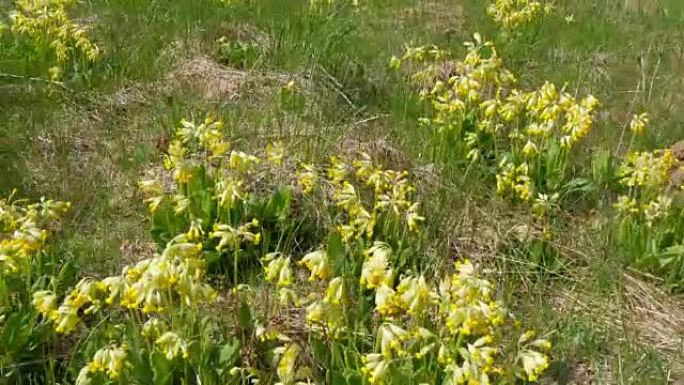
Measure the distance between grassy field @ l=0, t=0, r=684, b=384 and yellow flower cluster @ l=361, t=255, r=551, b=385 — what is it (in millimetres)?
259

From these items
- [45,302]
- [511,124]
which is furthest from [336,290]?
[511,124]

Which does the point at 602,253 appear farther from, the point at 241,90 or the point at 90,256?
the point at 241,90

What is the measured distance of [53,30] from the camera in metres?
6.17

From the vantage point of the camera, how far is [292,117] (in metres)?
5.66

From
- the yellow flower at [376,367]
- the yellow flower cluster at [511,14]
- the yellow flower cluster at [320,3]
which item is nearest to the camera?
the yellow flower at [376,367]

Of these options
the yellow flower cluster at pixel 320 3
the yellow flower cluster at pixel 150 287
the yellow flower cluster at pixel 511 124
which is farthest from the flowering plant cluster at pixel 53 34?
the yellow flower cluster at pixel 150 287

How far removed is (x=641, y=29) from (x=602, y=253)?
5.56 metres

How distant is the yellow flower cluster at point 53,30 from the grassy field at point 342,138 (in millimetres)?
119

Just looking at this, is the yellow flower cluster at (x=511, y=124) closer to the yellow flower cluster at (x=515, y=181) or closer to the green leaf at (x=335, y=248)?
the yellow flower cluster at (x=515, y=181)

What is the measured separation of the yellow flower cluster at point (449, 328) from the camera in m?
Answer: 2.70

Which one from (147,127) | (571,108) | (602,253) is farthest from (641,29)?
(147,127)

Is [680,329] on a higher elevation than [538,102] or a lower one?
lower

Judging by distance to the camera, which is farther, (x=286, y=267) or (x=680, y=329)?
(x=680, y=329)

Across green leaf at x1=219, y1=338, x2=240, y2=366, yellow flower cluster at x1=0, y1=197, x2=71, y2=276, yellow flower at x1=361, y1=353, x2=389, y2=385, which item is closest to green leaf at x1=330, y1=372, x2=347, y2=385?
yellow flower at x1=361, y1=353, x2=389, y2=385
